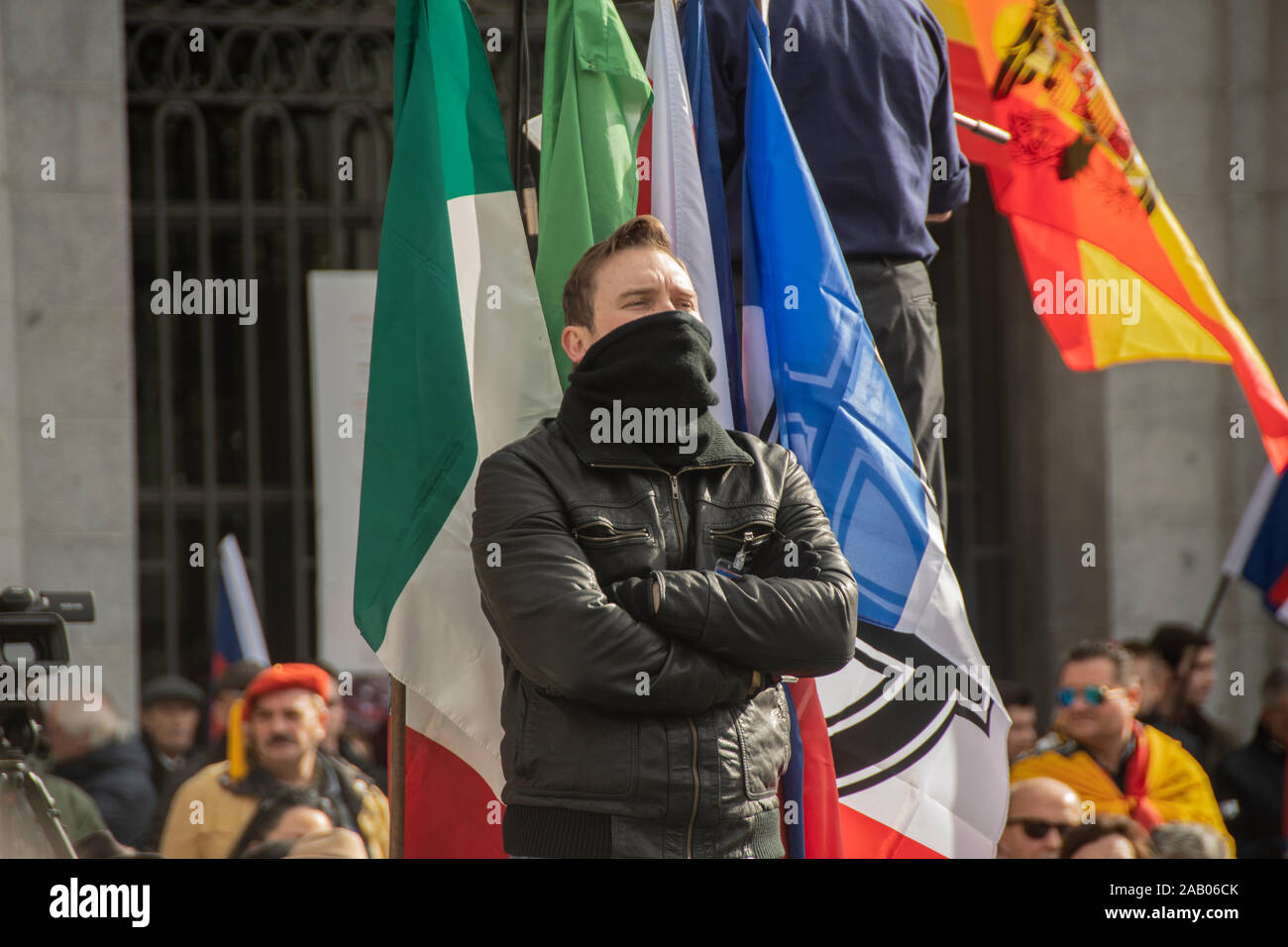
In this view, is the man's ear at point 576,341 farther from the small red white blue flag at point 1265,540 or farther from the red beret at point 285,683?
the small red white blue flag at point 1265,540

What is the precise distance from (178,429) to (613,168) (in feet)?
16.9

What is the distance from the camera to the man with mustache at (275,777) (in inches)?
202

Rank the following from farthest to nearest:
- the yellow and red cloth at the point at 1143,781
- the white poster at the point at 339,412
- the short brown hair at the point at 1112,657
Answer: the white poster at the point at 339,412
the short brown hair at the point at 1112,657
the yellow and red cloth at the point at 1143,781

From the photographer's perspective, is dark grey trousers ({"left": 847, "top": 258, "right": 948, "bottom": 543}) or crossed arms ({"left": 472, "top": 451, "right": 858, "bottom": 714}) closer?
crossed arms ({"left": 472, "top": 451, "right": 858, "bottom": 714})

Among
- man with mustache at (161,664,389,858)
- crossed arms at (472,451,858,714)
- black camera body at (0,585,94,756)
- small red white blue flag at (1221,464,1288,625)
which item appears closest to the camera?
crossed arms at (472,451,858,714)

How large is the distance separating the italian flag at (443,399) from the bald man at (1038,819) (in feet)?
5.94

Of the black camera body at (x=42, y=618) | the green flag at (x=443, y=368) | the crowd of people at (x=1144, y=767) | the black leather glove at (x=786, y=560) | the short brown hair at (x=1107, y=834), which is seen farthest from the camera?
the crowd of people at (x=1144, y=767)

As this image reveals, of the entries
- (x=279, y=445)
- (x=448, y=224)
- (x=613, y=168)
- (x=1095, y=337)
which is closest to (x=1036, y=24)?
(x=1095, y=337)

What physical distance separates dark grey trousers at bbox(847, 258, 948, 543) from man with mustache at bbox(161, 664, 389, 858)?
2.22 meters

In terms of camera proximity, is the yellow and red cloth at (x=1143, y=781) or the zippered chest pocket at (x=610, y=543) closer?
the zippered chest pocket at (x=610, y=543)

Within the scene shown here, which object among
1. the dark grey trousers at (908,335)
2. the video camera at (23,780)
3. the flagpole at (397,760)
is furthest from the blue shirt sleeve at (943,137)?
the video camera at (23,780)

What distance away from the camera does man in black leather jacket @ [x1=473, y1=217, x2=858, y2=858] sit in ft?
9.71

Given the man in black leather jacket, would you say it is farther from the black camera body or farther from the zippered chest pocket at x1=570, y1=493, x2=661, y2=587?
the black camera body

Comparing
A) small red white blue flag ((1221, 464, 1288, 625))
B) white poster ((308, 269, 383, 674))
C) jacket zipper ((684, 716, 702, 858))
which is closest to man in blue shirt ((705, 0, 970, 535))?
jacket zipper ((684, 716, 702, 858))
